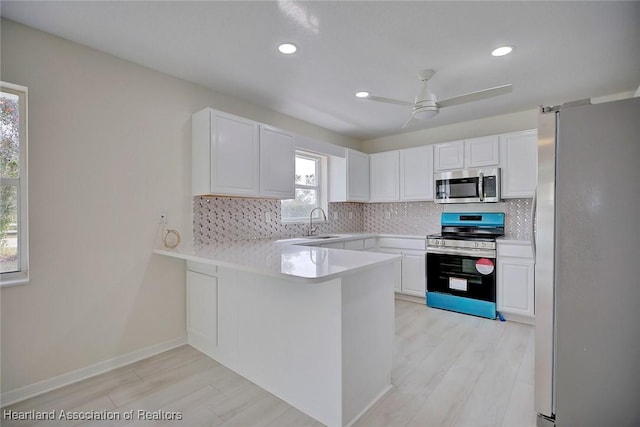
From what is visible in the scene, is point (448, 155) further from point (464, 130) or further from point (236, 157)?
point (236, 157)

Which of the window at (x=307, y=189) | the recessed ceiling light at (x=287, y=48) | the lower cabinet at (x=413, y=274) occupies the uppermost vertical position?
the recessed ceiling light at (x=287, y=48)

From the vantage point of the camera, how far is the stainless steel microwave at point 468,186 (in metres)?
3.71

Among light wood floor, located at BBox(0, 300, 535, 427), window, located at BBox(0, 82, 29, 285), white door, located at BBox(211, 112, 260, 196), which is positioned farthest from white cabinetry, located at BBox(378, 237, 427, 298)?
window, located at BBox(0, 82, 29, 285)

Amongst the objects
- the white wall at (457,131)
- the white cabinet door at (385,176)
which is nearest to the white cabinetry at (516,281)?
the white wall at (457,131)

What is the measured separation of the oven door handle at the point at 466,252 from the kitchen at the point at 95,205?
1.98 meters

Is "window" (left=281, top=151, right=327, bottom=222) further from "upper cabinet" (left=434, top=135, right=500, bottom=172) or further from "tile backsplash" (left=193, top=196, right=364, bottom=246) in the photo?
→ "upper cabinet" (left=434, top=135, right=500, bottom=172)

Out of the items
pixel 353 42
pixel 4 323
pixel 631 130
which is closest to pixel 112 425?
pixel 4 323

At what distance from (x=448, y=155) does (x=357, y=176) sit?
4.24ft

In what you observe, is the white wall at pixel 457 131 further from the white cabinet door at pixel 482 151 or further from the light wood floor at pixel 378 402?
the light wood floor at pixel 378 402

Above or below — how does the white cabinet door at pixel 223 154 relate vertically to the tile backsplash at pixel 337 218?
above

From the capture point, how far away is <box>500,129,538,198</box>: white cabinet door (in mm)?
3473

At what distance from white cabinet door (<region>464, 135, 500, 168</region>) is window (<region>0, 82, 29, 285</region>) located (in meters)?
4.33

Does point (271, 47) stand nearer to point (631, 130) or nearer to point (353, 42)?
point (353, 42)

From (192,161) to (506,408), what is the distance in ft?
10.2
